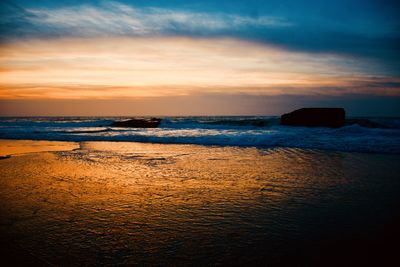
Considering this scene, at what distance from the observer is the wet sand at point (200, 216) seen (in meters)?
2.34

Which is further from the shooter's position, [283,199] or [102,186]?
[102,186]

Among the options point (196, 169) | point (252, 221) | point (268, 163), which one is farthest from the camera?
point (268, 163)

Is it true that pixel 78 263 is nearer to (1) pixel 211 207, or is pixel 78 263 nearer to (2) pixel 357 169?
(1) pixel 211 207

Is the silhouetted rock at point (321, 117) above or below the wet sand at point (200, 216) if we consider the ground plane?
above

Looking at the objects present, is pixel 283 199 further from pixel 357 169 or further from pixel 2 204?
pixel 2 204

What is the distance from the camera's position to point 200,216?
126 inches

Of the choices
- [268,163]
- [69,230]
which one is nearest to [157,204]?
[69,230]

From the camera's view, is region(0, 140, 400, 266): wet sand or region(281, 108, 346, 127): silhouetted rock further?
region(281, 108, 346, 127): silhouetted rock

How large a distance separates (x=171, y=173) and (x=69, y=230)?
298cm

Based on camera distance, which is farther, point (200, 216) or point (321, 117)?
point (321, 117)

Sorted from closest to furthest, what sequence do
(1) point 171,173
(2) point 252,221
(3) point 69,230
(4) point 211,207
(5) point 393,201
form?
(3) point 69,230, (2) point 252,221, (4) point 211,207, (5) point 393,201, (1) point 171,173

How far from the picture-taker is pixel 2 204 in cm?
368

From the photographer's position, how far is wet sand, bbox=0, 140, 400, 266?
234 centimetres

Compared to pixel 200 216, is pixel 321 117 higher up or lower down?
higher up
